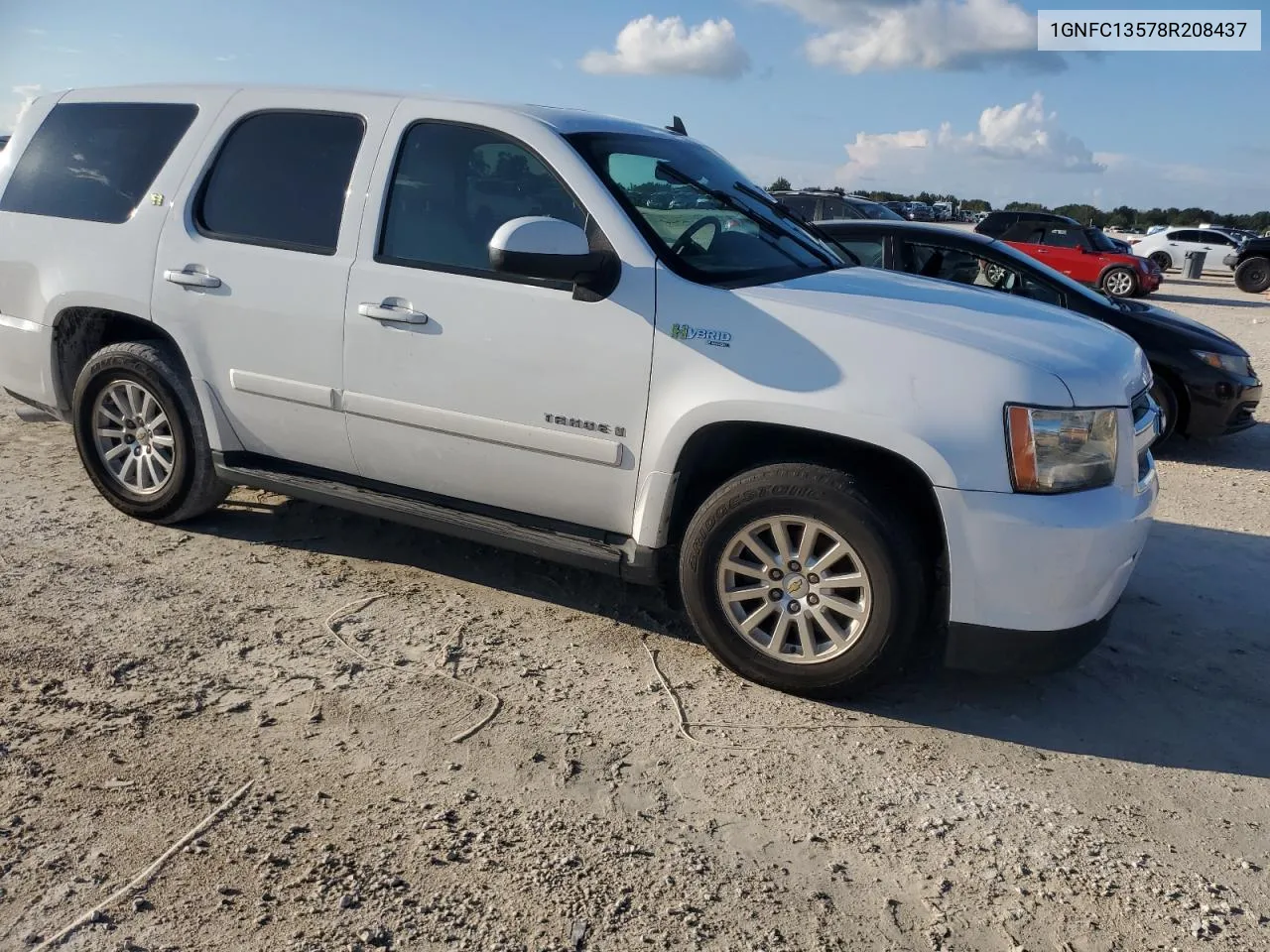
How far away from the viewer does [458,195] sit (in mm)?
4066

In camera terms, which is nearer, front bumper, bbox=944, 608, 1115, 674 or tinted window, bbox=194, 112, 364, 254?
front bumper, bbox=944, 608, 1115, 674

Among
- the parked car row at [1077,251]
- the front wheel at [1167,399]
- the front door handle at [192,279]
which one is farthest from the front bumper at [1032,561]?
the parked car row at [1077,251]

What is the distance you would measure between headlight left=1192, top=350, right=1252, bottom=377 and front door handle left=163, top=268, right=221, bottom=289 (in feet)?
20.8

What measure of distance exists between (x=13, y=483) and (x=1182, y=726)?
5.63 m

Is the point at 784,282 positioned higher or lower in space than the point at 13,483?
higher

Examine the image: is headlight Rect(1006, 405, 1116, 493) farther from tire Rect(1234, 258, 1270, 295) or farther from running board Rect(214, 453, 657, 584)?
tire Rect(1234, 258, 1270, 295)

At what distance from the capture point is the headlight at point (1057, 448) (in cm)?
322

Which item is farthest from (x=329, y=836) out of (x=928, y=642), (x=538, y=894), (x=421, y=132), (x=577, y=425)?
(x=421, y=132)

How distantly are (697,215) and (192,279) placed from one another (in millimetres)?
2154

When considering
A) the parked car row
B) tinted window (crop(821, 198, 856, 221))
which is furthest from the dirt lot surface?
the parked car row

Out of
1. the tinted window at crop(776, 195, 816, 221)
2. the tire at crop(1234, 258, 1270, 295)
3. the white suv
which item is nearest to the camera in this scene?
the white suv

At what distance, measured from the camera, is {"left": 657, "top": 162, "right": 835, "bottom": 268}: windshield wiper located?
168 inches

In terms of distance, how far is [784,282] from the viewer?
386 centimetres

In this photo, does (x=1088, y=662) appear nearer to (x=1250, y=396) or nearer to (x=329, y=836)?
(x=329, y=836)
